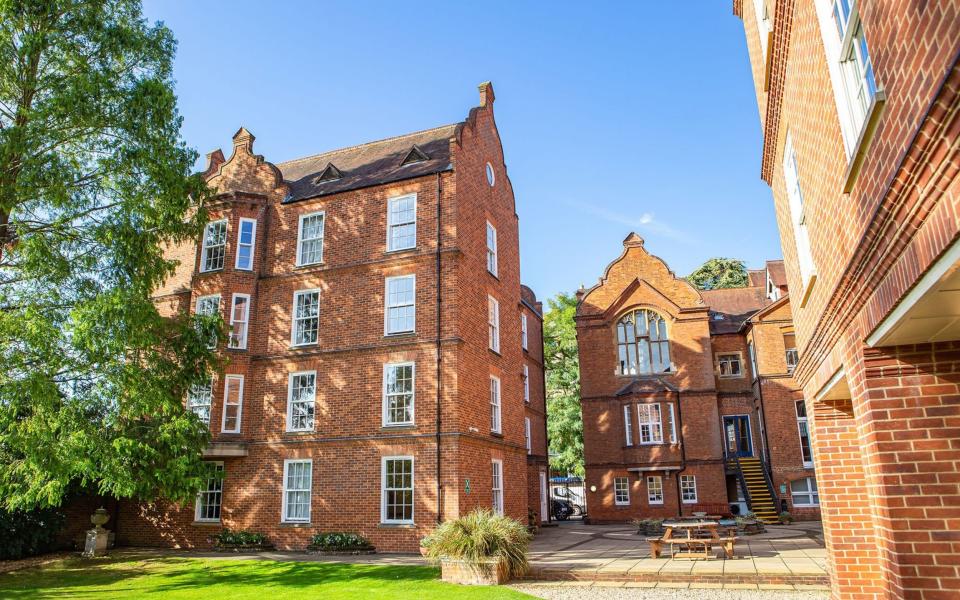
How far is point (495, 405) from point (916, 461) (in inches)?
690

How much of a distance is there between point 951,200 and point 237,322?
2132 centimetres

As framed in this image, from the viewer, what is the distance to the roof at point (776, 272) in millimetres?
30609

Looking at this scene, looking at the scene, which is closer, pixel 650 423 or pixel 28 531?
pixel 28 531

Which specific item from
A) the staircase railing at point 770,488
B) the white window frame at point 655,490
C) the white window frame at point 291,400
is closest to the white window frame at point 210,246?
the white window frame at point 291,400

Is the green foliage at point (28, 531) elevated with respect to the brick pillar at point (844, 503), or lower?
lower

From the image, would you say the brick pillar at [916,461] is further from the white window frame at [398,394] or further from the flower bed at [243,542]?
the flower bed at [243,542]

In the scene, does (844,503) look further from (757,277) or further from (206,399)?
(757,277)

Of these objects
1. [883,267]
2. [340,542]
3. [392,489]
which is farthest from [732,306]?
[883,267]

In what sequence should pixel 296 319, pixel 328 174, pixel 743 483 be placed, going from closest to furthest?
pixel 296 319
pixel 328 174
pixel 743 483

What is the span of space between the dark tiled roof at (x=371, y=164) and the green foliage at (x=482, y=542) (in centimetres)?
1157

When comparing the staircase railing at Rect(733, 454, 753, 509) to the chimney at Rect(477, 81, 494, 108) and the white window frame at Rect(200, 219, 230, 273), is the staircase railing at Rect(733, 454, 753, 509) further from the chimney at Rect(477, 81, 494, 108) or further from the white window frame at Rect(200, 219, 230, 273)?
the white window frame at Rect(200, 219, 230, 273)

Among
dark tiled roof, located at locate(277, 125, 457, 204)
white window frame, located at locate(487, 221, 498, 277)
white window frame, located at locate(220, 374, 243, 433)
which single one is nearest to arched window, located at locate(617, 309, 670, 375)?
white window frame, located at locate(487, 221, 498, 277)

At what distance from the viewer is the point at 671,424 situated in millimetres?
29109

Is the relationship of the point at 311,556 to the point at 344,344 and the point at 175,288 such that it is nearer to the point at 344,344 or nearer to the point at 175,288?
the point at 344,344
